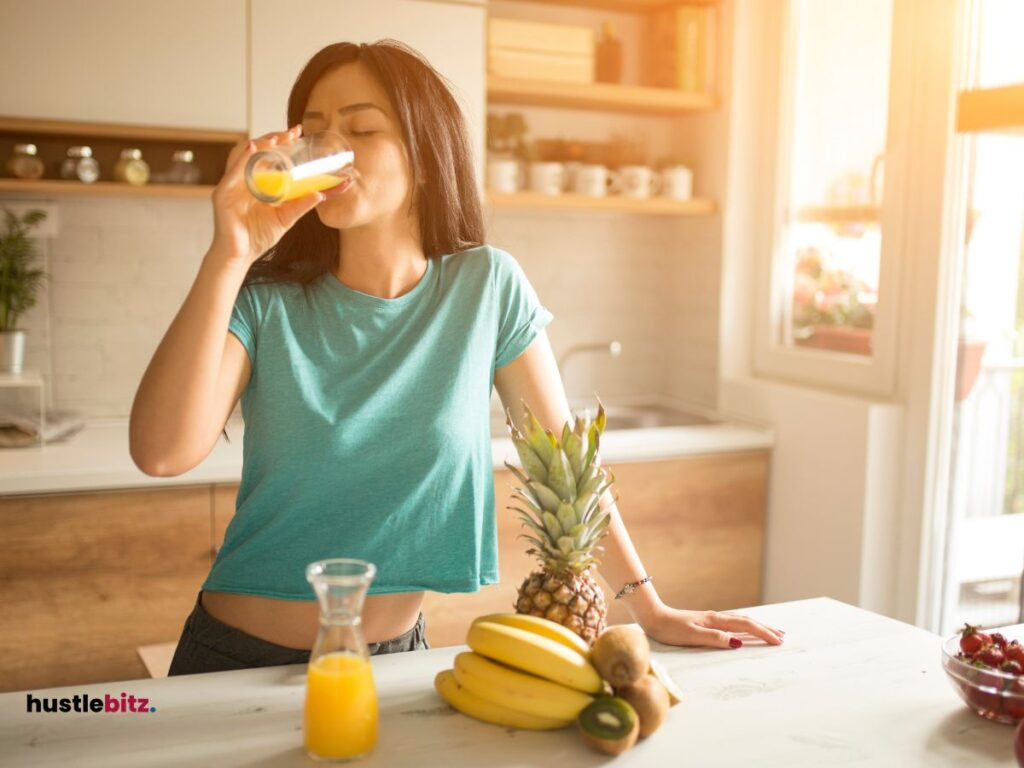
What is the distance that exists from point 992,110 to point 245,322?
1.97 metres

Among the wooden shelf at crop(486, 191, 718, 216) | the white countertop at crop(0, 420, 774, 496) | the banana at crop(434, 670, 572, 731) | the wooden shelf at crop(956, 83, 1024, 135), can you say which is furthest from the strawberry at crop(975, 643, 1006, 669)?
the wooden shelf at crop(486, 191, 718, 216)

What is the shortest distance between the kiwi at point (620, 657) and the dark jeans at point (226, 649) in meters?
0.44

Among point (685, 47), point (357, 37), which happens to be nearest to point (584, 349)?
point (685, 47)

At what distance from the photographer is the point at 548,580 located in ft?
3.86

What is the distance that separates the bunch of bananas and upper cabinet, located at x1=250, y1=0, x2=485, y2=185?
5.92 feet

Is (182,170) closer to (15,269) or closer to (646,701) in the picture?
(15,269)

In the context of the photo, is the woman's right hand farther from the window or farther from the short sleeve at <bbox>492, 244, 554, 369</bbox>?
the window

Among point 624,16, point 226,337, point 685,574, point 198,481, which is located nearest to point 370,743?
point 226,337

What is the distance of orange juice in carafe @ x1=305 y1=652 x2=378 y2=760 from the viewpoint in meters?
0.99

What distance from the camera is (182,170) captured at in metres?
2.85

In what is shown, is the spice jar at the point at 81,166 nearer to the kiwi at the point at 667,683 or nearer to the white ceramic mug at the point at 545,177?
the white ceramic mug at the point at 545,177

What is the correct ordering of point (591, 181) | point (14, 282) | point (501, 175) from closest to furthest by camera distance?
point (14, 282) → point (501, 175) → point (591, 181)

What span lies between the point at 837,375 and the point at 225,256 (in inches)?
88.5

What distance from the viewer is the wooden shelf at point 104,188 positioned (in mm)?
2650
